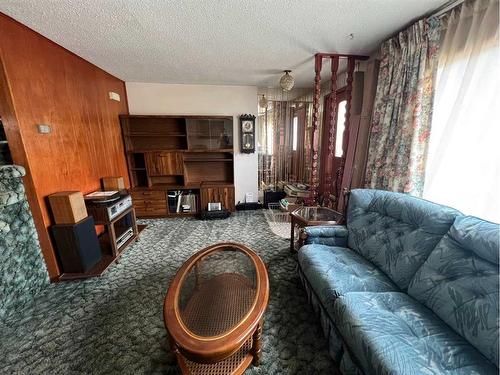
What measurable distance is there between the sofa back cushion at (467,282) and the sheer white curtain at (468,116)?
0.56 meters

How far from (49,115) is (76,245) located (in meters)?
1.28

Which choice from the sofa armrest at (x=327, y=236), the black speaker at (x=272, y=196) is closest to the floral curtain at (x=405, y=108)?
the sofa armrest at (x=327, y=236)

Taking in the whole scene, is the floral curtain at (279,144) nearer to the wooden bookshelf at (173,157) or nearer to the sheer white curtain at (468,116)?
the wooden bookshelf at (173,157)

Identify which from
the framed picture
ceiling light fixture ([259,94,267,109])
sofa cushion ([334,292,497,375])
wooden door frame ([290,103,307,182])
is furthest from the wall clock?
sofa cushion ([334,292,497,375])

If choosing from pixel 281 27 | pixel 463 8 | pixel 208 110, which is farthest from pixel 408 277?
pixel 208 110

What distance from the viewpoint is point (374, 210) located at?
5.50 feet

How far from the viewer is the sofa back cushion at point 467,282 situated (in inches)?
33.7

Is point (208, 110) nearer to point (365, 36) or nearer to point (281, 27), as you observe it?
point (281, 27)

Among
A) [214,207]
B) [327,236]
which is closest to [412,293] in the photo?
[327,236]

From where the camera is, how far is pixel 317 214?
240cm

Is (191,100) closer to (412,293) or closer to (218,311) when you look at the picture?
(218,311)

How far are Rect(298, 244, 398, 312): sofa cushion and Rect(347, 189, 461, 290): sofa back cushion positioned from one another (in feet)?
0.27

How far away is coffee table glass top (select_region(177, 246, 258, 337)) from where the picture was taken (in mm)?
1106

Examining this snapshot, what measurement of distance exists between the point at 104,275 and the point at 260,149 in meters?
3.27
